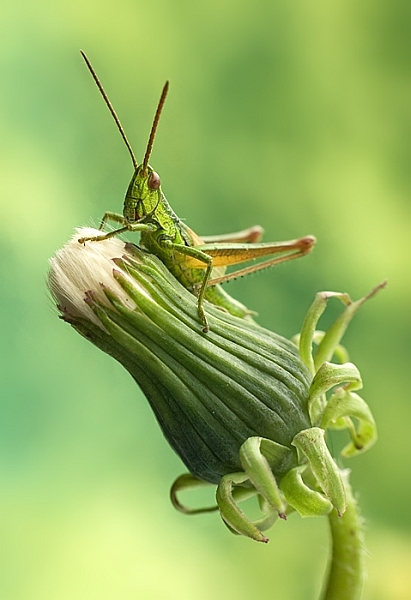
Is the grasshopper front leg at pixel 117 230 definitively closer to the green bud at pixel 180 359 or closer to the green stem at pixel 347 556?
the green bud at pixel 180 359

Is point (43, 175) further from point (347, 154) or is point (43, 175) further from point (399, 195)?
point (399, 195)

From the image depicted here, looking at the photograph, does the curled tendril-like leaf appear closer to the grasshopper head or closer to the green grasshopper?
the green grasshopper

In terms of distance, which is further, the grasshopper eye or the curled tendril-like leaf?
the grasshopper eye

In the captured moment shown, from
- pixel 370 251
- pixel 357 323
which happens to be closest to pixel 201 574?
pixel 357 323

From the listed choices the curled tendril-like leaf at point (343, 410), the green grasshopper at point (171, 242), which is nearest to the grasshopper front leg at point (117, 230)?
the green grasshopper at point (171, 242)

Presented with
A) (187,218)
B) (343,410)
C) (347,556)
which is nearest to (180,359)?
(343,410)

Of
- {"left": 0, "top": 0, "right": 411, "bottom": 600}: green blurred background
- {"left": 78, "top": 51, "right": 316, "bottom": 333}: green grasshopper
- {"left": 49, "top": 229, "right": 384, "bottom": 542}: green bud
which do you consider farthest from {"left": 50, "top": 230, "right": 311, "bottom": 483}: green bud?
{"left": 0, "top": 0, "right": 411, "bottom": 600}: green blurred background

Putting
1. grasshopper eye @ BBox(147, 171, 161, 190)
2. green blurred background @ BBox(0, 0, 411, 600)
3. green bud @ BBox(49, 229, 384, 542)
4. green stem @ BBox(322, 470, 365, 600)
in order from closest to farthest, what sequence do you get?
green bud @ BBox(49, 229, 384, 542)
green stem @ BBox(322, 470, 365, 600)
grasshopper eye @ BBox(147, 171, 161, 190)
green blurred background @ BBox(0, 0, 411, 600)
